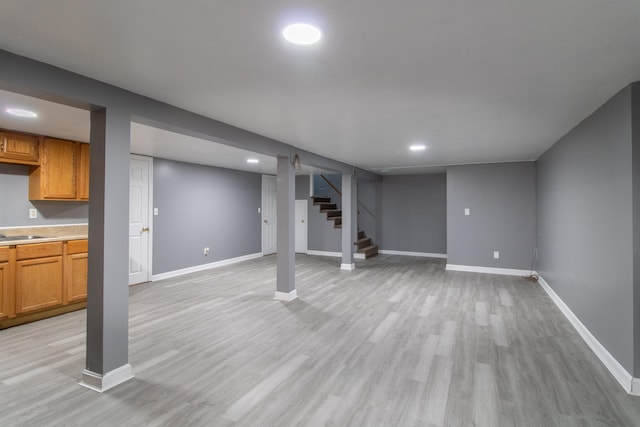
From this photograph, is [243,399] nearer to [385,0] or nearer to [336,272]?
[385,0]

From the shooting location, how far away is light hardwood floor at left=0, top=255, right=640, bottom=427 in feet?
6.93

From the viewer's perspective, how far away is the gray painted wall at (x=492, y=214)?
614 centimetres

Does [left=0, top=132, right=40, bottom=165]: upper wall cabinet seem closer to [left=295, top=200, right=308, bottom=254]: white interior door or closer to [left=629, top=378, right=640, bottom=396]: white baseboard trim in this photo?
[left=295, top=200, right=308, bottom=254]: white interior door

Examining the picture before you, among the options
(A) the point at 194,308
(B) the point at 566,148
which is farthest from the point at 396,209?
(A) the point at 194,308

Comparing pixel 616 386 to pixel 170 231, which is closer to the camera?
pixel 616 386

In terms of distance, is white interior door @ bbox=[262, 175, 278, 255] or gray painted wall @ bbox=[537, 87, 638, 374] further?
white interior door @ bbox=[262, 175, 278, 255]

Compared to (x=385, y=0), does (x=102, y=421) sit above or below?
below

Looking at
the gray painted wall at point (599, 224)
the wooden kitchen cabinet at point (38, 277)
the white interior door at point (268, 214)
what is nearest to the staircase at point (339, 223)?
the white interior door at point (268, 214)

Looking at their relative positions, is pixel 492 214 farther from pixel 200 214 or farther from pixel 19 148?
pixel 19 148

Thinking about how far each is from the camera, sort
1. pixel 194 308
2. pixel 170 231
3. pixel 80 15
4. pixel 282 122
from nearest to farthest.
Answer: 1. pixel 80 15
2. pixel 282 122
3. pixel 194 308
4. pixel 170 231

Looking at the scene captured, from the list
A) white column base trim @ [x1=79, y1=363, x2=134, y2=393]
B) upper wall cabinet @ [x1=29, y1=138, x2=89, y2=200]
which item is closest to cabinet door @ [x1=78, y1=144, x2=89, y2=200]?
upper wall cabinet @ [x1=29, y1=138, x2=89, y2=200]

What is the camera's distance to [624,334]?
2467mm

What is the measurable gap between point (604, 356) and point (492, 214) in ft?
12.9

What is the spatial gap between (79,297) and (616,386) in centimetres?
548
